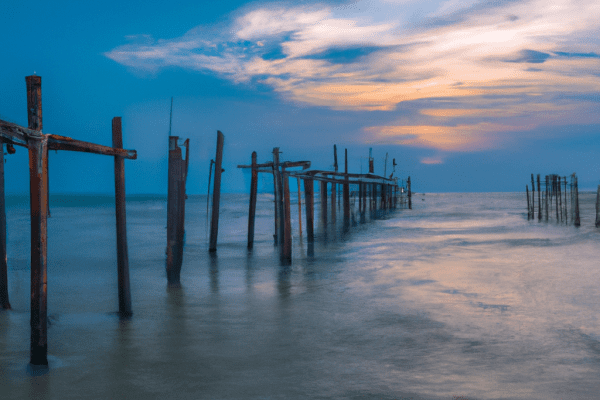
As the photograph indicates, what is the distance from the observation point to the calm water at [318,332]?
16.4ft

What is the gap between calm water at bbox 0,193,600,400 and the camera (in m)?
5.01

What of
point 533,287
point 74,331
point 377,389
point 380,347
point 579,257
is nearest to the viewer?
point 377,389

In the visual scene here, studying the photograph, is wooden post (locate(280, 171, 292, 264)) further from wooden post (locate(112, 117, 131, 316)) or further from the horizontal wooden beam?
the horizontal wooden beam

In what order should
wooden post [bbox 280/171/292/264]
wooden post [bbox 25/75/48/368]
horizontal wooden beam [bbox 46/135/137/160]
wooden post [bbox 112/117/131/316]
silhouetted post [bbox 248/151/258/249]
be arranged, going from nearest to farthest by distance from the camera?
A: wooden post [bbox 25/75/48/368] < horizontal wooden beam [bbox 46/135/137/160] < wooden post [bbox 112/117/131/316] < wooden post [bbox 280/171/292/264] < silhouetted post [bbox 248/151/258/249]

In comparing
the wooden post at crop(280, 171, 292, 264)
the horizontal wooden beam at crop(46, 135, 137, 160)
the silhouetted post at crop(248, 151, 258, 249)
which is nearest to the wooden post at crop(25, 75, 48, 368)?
the horizontal wooden beam at crop(46, 135, 137, 160)

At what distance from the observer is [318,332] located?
6.98 meters

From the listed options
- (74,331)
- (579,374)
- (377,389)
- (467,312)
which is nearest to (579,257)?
(467,312)

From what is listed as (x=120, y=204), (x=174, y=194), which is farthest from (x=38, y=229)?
(x=174, y=194)

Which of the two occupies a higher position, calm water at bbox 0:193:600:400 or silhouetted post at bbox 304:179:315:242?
silhouetted post at bbox 304:179:315:242

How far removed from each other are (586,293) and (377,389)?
6783mm

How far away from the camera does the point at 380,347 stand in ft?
20.5

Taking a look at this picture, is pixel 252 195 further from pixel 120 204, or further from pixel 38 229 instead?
pixel 38 229

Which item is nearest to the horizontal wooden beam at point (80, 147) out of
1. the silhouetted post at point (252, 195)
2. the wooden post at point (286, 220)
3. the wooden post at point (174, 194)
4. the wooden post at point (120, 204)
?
the wooden post at point (120, 204)

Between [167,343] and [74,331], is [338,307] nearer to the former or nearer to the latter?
[167,343]
